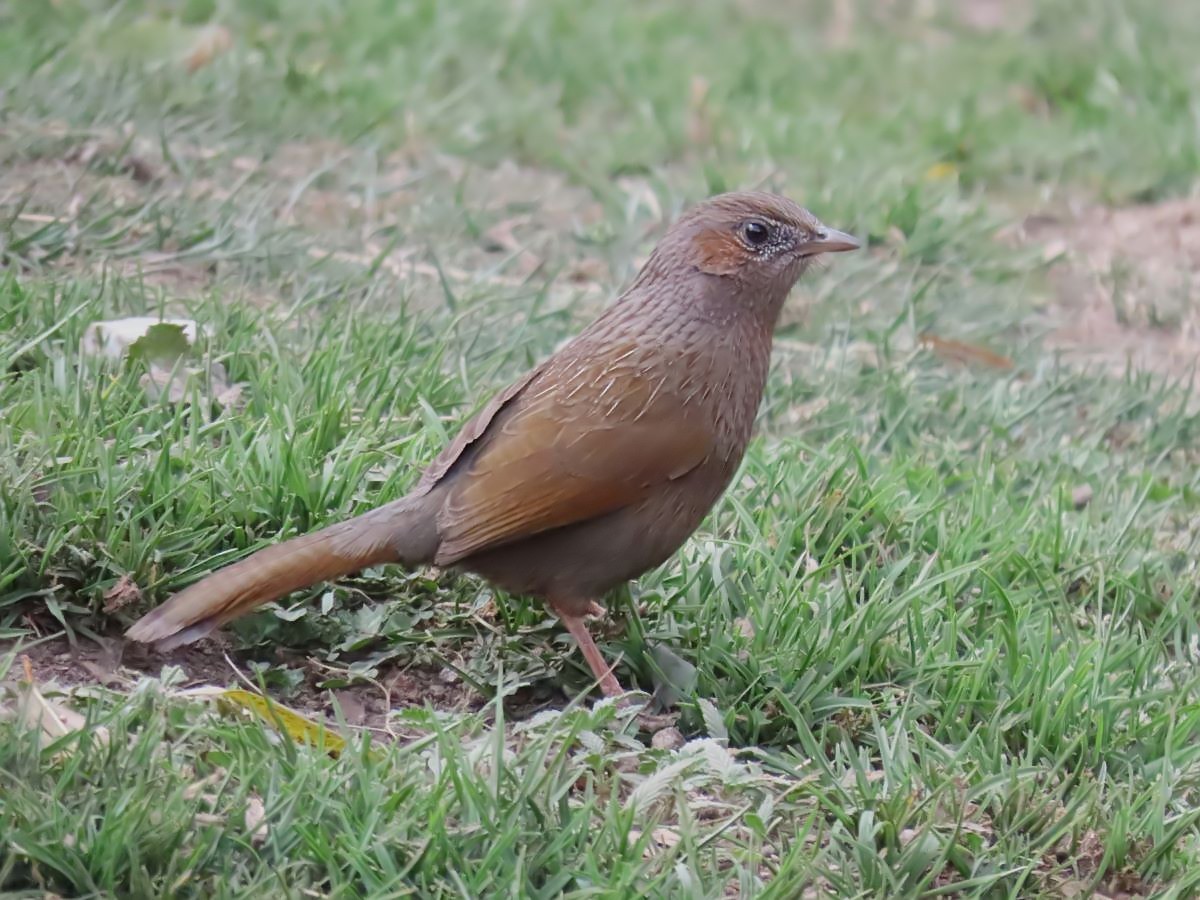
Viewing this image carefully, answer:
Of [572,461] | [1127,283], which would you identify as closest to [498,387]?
[572,461]

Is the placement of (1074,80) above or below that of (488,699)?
above

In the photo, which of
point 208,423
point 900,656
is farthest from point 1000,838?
point 208,423

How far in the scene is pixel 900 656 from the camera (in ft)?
13.3

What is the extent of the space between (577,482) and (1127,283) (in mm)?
3931

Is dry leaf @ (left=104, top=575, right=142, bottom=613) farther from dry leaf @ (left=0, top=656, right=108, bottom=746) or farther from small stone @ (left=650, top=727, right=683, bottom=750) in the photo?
small stone @ (left=650, top=727, right=683, bottom=750)

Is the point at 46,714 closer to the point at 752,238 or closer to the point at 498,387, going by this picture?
the point at 752,238

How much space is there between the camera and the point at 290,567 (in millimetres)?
3709

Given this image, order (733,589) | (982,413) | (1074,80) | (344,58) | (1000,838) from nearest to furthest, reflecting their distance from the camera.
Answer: (1000,838), (733,589), (982,413), (344,58), (1074,80)

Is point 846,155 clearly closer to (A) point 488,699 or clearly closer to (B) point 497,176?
(B) point 497,176

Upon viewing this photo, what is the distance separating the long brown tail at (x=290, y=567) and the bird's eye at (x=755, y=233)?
1.15 metres

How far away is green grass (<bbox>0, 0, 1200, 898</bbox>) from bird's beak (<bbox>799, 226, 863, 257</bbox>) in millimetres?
698

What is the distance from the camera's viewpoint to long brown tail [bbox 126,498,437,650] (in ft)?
11.9

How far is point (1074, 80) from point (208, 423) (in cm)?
618

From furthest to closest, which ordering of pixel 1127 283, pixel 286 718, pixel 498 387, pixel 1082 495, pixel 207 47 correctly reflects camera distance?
1. pixel 207 47
2. pixel 1127 283
3. pixel 1082 495
4. pixel 498 387
5. pixel 286 718
